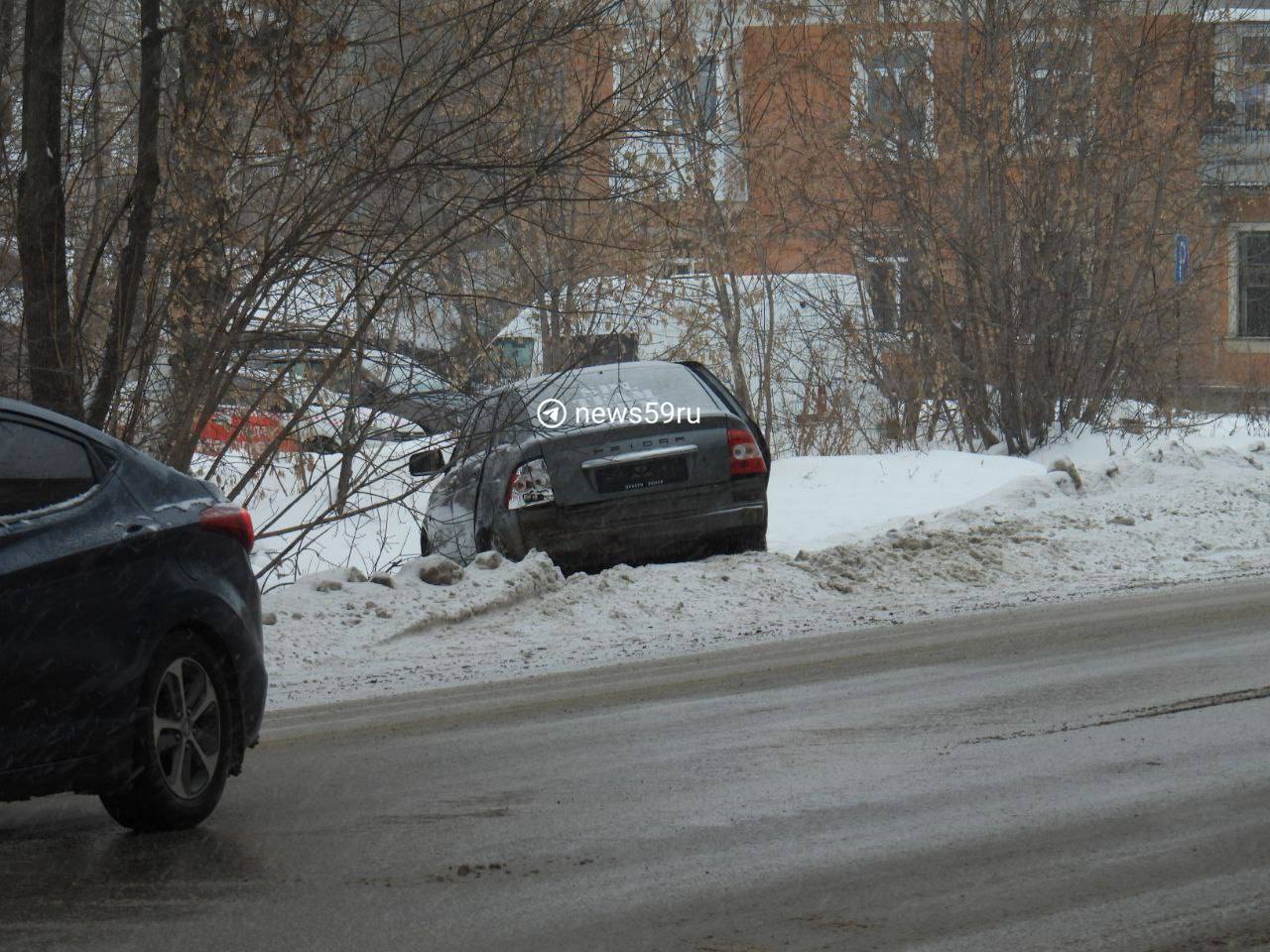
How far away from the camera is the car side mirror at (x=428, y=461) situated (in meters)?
12.3

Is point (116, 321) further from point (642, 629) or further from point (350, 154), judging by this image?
point (642, 629)

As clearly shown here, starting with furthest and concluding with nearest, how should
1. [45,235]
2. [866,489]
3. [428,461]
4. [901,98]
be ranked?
[901,98] < [866,489] < [428,461] < [45,235]

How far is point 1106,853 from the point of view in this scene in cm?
518

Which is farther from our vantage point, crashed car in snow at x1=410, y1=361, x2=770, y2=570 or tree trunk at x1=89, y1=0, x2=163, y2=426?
crashed car in snow at x1=410, y1=361, x2=770, y2=570

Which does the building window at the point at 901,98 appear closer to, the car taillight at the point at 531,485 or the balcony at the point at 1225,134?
the balcony at the point at 1225,134

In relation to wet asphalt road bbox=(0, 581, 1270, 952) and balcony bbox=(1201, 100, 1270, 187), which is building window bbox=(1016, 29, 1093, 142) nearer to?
balcony bbox=(1201, 100, 1270, 187)

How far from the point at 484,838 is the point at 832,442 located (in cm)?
1745

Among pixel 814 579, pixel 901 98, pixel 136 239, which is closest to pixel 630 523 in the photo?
pixel 814 579

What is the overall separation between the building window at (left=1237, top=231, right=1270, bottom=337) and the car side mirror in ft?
74.2

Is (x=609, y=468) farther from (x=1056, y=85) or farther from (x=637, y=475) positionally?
(x=1056, y=85)

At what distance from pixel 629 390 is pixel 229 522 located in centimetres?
661

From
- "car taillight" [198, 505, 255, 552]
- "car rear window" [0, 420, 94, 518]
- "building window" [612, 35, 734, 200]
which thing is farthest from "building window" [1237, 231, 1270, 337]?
"car rear window" [0, 420, 94, 518]

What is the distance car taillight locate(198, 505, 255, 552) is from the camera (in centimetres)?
635

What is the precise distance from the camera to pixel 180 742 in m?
6.07
